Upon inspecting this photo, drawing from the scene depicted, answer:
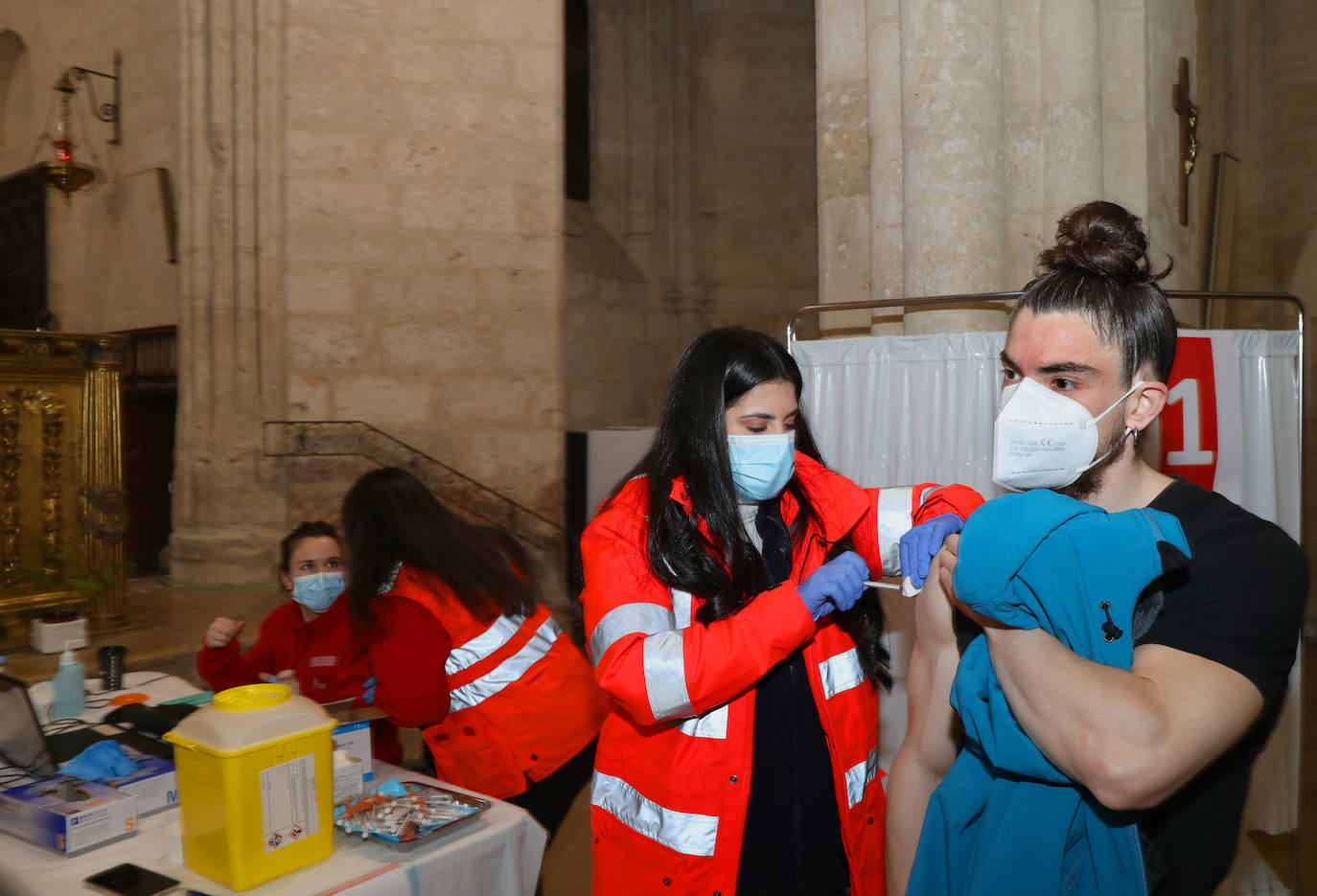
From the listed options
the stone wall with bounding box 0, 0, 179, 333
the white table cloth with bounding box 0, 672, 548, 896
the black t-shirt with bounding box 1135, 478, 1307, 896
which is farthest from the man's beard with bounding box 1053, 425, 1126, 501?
the stone wall with bounding box 0, 0, 179, 333

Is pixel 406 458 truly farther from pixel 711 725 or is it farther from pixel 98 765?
pixel 711 725

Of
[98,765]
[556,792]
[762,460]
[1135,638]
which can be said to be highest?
[762,460]

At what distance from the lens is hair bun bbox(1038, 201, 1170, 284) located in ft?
4.22

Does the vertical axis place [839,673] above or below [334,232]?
below

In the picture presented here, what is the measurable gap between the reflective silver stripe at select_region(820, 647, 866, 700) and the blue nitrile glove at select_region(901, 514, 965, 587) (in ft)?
0.79

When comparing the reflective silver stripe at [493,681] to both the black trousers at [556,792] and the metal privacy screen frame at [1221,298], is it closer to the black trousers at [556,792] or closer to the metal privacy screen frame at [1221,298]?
the black trousers at [556,792]

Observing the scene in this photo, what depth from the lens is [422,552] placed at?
96.0 inches

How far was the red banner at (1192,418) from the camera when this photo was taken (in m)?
2.96

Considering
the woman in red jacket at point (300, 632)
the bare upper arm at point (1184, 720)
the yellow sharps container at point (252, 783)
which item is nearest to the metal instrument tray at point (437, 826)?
the yellow sharps container at point (252, 783)

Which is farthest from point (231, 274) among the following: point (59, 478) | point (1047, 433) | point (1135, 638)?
point (1135, 638)

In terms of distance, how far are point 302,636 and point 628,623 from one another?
1.65 meters

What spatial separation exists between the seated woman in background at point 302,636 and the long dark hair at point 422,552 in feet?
1.19

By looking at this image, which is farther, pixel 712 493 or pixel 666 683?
pixel 712 493

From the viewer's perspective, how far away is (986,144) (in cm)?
316
